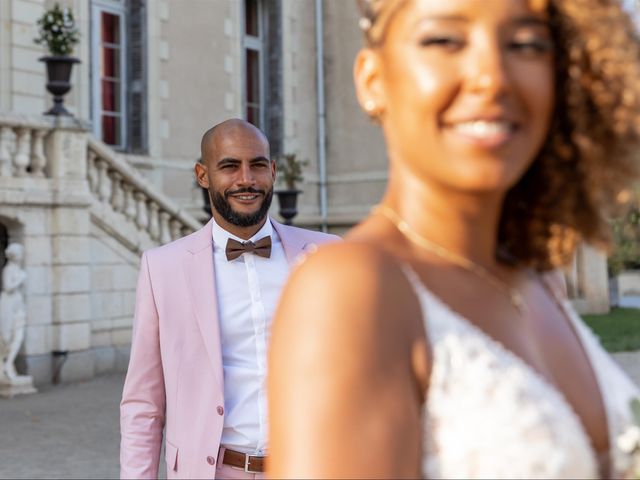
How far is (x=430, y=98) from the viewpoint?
1080 millimetres

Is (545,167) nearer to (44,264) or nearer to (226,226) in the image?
(226,226)

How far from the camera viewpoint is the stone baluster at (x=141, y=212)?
12.0m

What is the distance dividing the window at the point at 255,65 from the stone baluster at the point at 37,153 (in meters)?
6.47

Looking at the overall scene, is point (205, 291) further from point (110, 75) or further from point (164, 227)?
point (110, 75)

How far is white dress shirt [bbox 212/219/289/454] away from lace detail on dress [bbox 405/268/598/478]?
1.97 m

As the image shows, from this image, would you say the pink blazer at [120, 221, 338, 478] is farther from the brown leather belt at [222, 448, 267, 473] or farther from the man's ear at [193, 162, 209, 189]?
the man's ear at [193, 162, 209, 189]

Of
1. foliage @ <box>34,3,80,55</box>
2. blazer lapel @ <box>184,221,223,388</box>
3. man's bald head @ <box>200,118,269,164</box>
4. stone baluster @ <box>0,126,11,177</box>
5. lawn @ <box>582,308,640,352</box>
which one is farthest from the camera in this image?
lawn @ <box>582,308,640,352</box>

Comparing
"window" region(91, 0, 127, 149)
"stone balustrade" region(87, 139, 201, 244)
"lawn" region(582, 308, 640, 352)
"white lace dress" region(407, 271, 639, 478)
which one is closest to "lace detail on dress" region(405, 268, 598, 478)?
"white lace dress" region(407, 271, 639, 478)

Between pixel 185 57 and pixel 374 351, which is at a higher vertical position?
pixel 185 57

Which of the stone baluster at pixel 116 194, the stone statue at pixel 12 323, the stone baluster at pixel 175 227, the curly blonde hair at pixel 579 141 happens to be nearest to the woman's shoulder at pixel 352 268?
the curly blonde hair at pixel 579 141

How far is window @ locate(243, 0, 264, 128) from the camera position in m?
17.0

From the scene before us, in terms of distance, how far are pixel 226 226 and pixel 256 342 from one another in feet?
1.58

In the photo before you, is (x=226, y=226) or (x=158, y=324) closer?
(x=158, y=324)

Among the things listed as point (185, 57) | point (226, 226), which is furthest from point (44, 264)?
point (226, 226)
